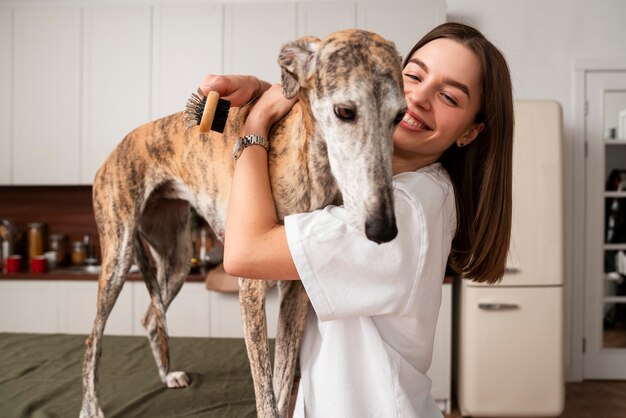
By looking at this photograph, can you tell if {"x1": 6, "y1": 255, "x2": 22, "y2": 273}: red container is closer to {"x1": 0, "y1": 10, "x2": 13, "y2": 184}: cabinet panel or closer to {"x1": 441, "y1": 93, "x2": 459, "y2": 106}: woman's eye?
{"x1": 0, "y1": 10, "x2": 13, "y2": 184}: cabinet panel

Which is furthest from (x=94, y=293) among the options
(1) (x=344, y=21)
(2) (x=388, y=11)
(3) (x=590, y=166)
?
(3) (x=590, y=166)

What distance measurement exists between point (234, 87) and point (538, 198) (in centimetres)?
289

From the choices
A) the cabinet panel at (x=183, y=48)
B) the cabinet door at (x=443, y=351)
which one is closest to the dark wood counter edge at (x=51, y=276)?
the cabinet panel at (x=183, y=48)

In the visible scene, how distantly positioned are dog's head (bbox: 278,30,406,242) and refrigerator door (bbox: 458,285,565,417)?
2832 mm

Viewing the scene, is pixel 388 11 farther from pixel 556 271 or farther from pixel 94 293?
pixel 94 293

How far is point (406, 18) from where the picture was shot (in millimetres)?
3615

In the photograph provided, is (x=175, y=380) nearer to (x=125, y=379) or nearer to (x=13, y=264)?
(x=125, y=379)

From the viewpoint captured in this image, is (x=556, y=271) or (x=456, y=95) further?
(x=556, y=271)

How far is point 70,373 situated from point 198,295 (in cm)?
181

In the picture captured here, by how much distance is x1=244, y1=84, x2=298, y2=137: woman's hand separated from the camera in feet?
3.47

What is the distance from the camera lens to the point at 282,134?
1.09m

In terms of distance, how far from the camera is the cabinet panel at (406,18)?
11.8 feet

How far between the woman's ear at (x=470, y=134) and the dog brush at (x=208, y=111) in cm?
51

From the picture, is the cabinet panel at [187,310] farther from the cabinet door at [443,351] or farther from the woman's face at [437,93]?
the woman's face at [437,93]
